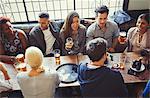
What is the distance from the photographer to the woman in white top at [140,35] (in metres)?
3.11

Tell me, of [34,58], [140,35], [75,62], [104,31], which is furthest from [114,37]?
[34,58]

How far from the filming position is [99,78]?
7.41 ft

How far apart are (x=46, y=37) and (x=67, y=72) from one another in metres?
0.79

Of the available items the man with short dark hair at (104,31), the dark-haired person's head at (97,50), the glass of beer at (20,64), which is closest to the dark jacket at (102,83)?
the dark-haired person's head at (97,50)

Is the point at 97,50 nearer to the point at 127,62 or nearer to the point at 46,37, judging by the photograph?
the point at 127,62

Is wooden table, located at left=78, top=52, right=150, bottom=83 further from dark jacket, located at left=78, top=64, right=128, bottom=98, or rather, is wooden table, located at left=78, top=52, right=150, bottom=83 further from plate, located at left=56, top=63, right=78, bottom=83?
dark jacket, located at left=78, top=64, right=128, bottom=98

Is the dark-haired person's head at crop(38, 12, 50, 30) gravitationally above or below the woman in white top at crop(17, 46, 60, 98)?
above

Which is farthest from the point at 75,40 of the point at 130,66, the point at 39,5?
the point at 39,5

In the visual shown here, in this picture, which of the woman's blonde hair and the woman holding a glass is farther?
the woman holding a glass

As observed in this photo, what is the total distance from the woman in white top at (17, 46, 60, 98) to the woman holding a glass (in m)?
0.85

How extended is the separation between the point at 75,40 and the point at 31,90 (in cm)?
113

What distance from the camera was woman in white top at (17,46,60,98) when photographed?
94.5 inches

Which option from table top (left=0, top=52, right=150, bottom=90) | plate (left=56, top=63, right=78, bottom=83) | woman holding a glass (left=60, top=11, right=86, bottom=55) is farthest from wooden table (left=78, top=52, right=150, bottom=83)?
woman holding a glass (left=60, top=11, right=86, bottom=55)

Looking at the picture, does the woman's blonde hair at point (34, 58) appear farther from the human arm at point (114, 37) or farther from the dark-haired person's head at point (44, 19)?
the human arm at point (114, 37)
